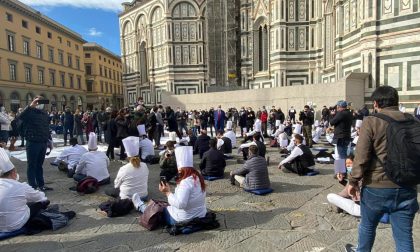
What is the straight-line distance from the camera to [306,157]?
7082 mm

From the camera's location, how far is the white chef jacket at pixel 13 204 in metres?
3.90

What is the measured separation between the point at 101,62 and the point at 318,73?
43.6 m

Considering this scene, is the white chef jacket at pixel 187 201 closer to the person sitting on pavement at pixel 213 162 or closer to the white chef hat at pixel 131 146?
the white chef hat at pixel 131 146

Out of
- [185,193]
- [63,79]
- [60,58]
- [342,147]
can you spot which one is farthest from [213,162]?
[60,58]

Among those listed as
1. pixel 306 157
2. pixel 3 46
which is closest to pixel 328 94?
pixel 306 157

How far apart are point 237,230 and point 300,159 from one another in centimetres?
346

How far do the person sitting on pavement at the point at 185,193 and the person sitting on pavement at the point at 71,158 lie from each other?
437 cm

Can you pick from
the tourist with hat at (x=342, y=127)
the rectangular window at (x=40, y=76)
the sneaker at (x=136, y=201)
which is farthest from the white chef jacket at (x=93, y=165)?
the rectangular window at (x=40, y=76)

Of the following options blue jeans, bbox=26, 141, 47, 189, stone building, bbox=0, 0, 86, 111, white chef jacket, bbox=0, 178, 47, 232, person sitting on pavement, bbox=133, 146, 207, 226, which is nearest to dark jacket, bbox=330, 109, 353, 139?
person sitting on pavement, bbox=133, 146, 207, 226

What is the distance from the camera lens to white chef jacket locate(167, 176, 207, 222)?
3.87 metres

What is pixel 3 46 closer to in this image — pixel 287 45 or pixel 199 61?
pixel 199 61

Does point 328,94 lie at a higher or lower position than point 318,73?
lower

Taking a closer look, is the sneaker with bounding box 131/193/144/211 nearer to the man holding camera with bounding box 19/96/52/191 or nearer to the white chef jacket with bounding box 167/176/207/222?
the white chef jacket with bounding box 167/176/207/222

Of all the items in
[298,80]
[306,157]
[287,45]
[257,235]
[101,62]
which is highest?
[101,62]
